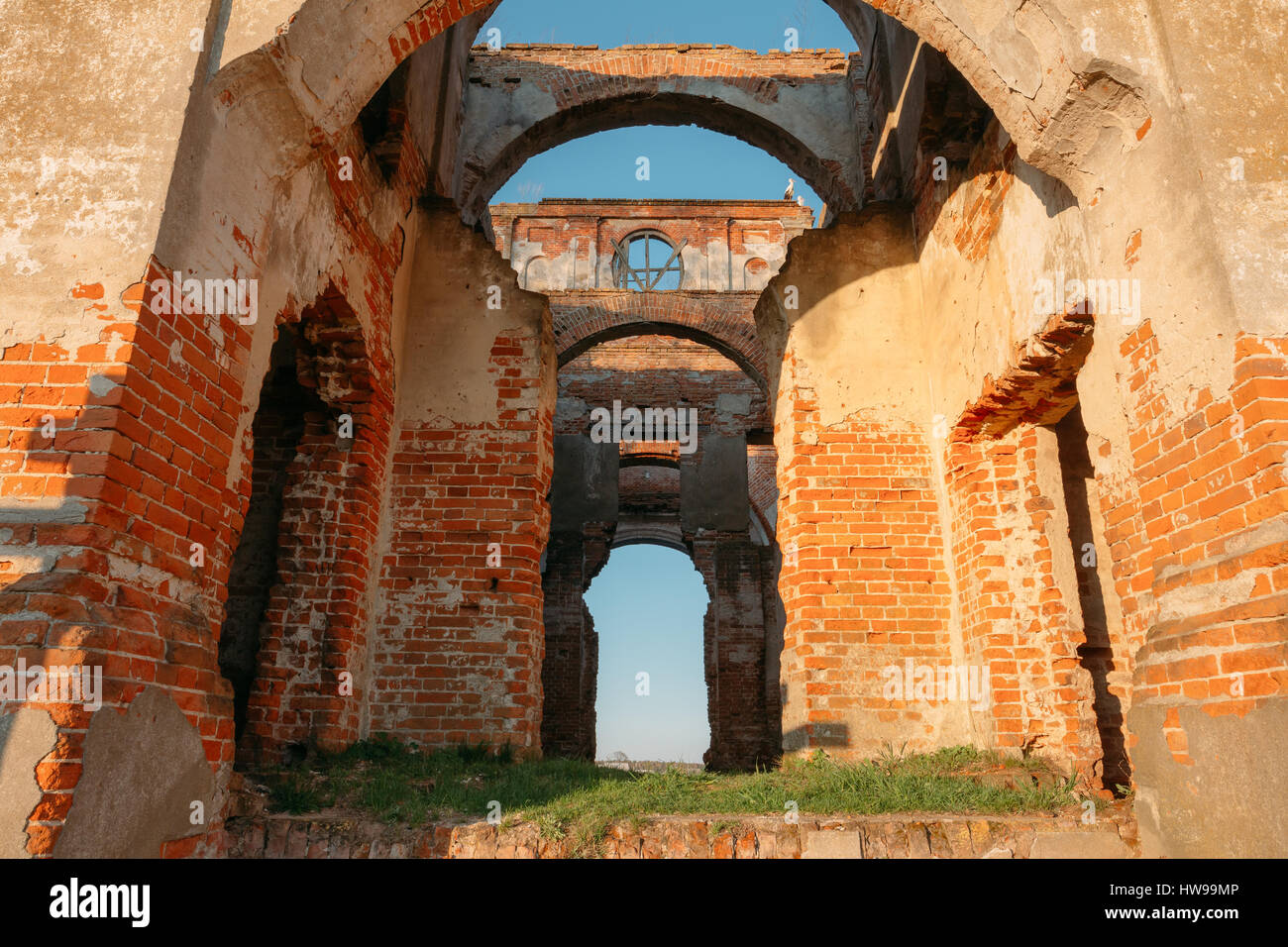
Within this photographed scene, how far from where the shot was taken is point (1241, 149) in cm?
331

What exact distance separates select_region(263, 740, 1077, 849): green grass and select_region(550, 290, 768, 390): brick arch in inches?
315

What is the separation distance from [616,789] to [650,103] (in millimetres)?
7222

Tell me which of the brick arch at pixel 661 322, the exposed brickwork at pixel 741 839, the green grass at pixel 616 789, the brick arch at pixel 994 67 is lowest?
the exposed brickwork at pixel 741 839

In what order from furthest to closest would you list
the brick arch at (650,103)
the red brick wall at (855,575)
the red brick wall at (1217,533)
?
the brick arch at (650,103), the red brick wall at (855,575), the red brick wall at (1217,533)

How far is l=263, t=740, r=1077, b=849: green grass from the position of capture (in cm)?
432

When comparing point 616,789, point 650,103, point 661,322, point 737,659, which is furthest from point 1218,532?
point 737,659

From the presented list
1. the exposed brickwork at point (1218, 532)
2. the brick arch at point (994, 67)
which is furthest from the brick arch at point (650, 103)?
the exposed brickwork at point (1218, 532)

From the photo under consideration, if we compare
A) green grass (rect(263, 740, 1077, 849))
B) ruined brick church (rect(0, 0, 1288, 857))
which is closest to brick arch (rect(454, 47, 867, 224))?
ruined brick church (rect(0, 0, 1288, 857))

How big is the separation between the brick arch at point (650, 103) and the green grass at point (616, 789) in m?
5.59

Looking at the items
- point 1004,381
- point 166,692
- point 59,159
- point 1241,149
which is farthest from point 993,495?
point 59,159

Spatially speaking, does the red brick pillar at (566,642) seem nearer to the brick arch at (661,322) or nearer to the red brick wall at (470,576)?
the brick arch at (661,322)

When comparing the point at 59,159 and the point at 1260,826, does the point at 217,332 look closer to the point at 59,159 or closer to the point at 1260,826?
the point at 59,159

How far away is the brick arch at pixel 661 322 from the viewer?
41.3ft
